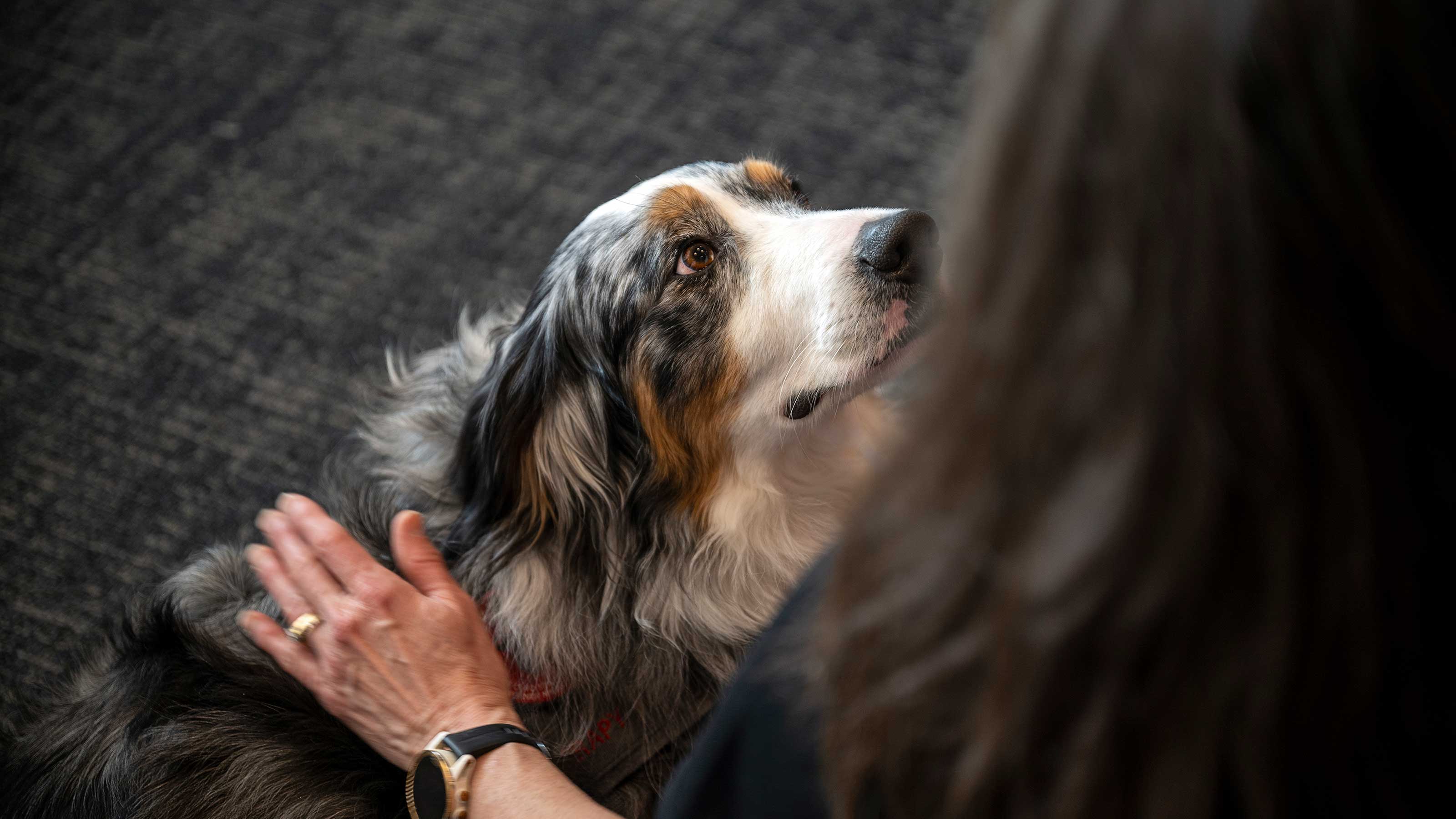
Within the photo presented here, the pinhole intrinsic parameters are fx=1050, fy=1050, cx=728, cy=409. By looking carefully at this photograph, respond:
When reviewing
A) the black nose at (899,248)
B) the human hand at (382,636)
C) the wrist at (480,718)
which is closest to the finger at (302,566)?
the human hand at (382,636)

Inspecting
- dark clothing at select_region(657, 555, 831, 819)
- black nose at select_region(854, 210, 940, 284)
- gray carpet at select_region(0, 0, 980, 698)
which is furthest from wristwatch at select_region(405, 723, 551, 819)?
gray carpet at select_region(0, 0, 980, 698)

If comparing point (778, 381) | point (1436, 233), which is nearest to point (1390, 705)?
point (1436, 233)

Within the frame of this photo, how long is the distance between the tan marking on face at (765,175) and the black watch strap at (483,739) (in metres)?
0.91

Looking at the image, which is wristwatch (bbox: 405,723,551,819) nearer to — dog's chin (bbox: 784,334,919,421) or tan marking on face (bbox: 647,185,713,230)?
dog's chin (bbox: 784,334,919,421)

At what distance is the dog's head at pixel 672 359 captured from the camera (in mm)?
1497

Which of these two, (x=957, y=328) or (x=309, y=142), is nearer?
(x=957, y=328)

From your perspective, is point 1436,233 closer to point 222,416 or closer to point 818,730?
point 818,730

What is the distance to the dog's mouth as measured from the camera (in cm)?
149

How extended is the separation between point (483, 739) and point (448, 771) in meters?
0.05

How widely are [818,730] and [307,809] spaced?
840mm

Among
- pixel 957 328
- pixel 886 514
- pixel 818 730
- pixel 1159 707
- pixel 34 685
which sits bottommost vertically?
pixel 34 685

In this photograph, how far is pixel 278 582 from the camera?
1.46m

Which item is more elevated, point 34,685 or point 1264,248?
point 1264,248

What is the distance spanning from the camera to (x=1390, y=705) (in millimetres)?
641
